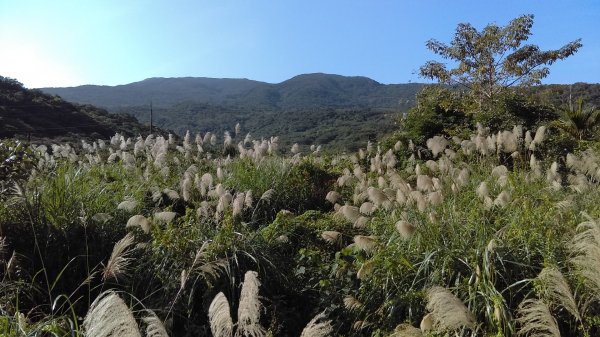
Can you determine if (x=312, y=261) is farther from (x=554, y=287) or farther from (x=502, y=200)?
(x=554, y=287)

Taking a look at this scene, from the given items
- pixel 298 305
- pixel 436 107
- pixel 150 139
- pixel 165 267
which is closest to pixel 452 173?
pixel 298 305

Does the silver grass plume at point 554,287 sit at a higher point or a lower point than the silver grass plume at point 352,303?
higher

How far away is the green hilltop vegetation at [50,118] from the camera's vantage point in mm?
29375

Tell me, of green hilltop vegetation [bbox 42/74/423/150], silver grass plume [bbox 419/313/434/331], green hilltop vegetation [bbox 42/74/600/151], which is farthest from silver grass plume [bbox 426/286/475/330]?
green hilltop vegetation [bbox 42/74/423/150]

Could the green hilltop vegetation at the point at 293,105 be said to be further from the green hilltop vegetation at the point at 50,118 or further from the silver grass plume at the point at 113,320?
the silver grass plume at the point at 113,320

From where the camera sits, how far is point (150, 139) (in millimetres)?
9703

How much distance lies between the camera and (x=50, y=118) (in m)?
34.2

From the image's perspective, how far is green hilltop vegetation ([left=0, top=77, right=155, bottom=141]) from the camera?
96.4 feet

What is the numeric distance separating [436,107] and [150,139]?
8217 mm

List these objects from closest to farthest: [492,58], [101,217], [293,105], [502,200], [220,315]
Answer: [220,315] < [502,200] < [101,217] < [492,58] < [293,105]

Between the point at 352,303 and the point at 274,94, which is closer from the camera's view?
the point at 352,303


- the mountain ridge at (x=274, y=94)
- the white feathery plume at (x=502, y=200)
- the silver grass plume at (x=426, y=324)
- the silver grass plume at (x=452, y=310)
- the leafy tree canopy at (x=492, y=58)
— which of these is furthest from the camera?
the mountain ridge at (x=274, y=94)

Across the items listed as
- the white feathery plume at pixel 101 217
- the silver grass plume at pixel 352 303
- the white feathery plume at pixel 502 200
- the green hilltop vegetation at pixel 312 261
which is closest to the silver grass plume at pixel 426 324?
the green hilltop vegetation at pixel 312 261

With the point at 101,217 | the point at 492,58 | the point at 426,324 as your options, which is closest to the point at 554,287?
the point at 426,324
